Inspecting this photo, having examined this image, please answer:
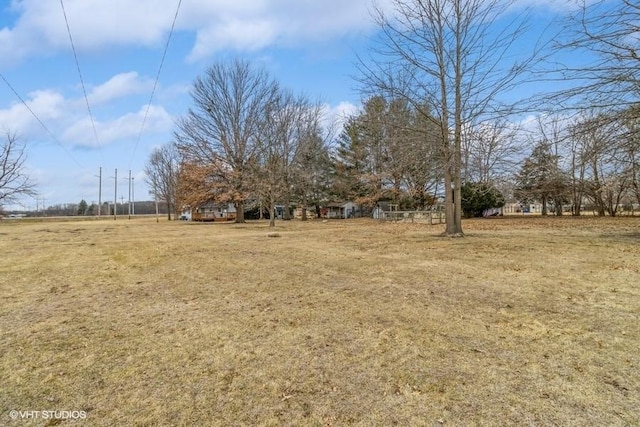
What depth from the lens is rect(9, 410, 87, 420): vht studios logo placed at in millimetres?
2307

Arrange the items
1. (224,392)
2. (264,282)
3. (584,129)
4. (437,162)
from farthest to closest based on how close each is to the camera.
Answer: (437,162)
(584,129)
(264,282)
(224,392)

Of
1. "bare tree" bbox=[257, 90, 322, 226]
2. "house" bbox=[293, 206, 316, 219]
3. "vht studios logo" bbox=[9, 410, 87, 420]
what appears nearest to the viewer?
"vht studios logo" bbox=[9, 410, 87, 420]

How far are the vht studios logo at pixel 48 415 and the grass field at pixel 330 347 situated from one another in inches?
1.0

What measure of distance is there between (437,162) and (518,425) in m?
12.2

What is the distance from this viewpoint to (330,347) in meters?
3.34

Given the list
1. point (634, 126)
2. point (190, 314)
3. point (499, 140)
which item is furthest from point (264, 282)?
point (499, 140)

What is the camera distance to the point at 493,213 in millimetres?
39219

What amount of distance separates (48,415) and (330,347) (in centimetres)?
207

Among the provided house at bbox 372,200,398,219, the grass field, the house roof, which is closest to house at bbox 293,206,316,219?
the house roof

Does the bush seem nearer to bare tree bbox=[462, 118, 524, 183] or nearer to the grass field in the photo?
bare tree bbox=[462, 118, 524, 183]

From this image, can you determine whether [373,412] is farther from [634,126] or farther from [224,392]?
[634,126]

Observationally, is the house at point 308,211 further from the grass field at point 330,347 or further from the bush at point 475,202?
the grass field at point 330,347

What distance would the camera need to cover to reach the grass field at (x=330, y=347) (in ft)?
7.72

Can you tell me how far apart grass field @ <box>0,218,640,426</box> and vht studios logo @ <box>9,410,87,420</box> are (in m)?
0.03
